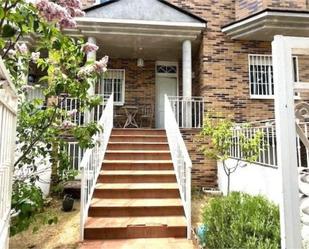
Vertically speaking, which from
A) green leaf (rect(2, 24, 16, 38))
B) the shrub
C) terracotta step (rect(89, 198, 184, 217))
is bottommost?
terracotta step (rect(89, 198, 184, 217))

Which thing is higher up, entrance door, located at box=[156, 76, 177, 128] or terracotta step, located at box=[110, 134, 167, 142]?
Answer: entrance door, located at box=[156, 76, 177, 128]

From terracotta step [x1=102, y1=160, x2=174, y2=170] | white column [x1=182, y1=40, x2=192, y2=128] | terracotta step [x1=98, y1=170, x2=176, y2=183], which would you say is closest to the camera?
terracotta step [x1=98, y1=170, x2=176, y2=183]

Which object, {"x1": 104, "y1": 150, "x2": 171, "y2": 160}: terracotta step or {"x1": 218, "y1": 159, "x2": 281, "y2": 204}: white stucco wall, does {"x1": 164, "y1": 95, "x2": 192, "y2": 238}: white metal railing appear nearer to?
{"x1": 104, "y1": 150, "x2": 171, "y2": 160}: terracotta step

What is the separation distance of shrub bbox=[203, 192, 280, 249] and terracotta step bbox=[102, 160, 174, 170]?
2654 millimetres

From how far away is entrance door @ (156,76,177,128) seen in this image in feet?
35.4

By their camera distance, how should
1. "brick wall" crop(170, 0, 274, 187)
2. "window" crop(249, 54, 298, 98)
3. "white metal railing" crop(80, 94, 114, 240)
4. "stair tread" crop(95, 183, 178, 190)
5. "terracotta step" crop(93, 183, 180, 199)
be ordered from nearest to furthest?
"white metal railing" crop(80, 94, 114, 240) < "terracotta step" crop(93, 183, 180, 199) < "stair tread" crop(95, 183, 178, 190) < "brick wall" crop(170, 0, 274, 187) < "window" crop(249, 54, 298, 98)

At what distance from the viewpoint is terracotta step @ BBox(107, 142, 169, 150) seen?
7.37m

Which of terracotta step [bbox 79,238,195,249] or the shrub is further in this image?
terracotta step [bbox 79,238,195,249]

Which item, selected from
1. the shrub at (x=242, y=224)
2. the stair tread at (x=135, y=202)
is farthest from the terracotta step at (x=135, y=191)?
the shrub at (x=242, y=224)

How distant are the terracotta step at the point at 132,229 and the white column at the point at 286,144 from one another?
3579mm

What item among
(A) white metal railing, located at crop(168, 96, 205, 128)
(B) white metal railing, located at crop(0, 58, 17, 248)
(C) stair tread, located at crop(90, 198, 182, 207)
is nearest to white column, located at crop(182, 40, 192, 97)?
(A) white metal railing, located at crop(168, 96, 205, 128)

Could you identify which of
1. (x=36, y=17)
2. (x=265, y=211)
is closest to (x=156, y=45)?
(x=265, y=211)

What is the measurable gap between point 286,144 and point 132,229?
12.6 feet

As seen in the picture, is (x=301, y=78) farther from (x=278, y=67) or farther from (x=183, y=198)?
(x=278, y=67)
